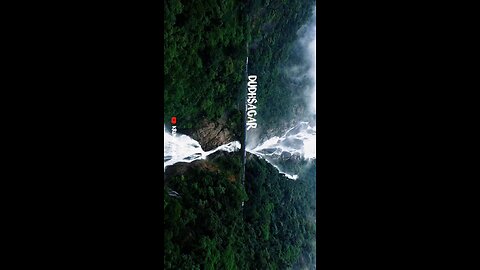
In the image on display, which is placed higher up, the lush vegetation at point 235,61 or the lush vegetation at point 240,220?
the lush vegetation at point 235,61

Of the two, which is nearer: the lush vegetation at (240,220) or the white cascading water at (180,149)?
the lush vegetation at (240,220)

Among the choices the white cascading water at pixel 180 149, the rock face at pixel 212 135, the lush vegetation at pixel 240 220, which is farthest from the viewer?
the rock face at pixel 212 135

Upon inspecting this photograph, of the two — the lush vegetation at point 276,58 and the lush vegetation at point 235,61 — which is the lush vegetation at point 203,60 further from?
the lush vegetation at point 276,58

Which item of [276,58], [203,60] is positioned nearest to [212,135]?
[203,60]

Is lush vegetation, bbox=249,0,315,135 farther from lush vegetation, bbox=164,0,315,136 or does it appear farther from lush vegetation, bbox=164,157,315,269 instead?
lush vegetation, bbox=164,157,315,269

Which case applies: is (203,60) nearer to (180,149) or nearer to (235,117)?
(235,117)

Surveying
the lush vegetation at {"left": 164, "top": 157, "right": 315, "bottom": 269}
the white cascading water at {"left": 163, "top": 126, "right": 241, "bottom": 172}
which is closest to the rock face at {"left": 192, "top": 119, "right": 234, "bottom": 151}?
the white cascading water at {"left": 163, "top": 126, "right": 241, "bottom": 172}

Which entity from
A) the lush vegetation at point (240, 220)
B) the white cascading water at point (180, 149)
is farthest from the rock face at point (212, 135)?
the lush vegetation at point (240, 220)
